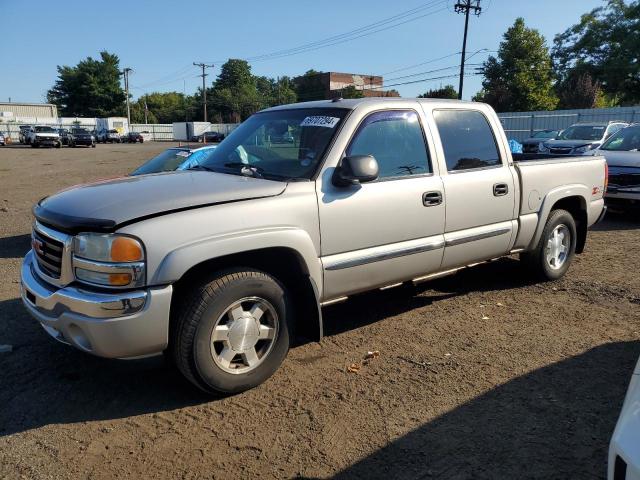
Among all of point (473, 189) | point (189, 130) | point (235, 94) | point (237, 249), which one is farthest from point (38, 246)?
point (235, 94)

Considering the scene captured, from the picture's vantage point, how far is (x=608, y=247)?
7594mm

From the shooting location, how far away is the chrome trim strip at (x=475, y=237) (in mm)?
4486

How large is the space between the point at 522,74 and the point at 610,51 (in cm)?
831

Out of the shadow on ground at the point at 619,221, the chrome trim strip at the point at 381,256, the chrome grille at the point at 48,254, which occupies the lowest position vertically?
the shadow on ground at the point at 619,221

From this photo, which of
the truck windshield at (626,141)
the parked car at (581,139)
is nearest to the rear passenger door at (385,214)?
the truck windshield at (626,141)

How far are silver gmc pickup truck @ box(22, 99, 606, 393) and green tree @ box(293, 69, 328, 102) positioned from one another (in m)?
88.1

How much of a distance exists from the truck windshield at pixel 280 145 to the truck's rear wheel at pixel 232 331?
90 cm

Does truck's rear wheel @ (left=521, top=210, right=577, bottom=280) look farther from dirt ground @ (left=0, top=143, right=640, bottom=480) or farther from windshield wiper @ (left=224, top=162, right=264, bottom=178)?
windshield wiper @ (left=224, top=162, right=264, bottom=178)

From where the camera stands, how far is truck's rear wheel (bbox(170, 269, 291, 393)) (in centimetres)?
316

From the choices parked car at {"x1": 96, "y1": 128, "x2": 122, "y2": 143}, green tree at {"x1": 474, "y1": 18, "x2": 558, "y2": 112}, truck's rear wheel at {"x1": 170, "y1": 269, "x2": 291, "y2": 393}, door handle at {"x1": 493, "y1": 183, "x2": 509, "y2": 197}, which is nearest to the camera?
truck's rear wheel at {"x1": 170, "y1": 269, "x2": 291, "y2": 393}

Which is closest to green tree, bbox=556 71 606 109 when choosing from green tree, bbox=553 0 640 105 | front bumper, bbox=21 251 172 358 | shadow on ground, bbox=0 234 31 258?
green tree, bbox=553 0 640 105

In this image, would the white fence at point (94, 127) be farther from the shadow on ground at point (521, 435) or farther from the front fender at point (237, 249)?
the shadow on ground at point (521, 435)

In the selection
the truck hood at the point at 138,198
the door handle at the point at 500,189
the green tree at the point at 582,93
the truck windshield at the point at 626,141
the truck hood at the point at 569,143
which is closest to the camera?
the truck hood at the point at 138,198

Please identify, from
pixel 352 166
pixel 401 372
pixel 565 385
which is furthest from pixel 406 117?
pixel 565 385
